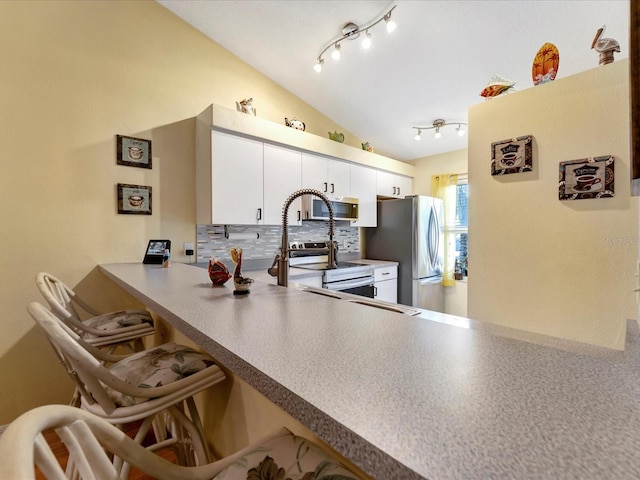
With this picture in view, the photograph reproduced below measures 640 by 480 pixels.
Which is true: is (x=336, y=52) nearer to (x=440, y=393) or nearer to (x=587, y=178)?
(x=587, y=178)

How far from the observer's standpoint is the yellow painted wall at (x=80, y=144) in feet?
6.40

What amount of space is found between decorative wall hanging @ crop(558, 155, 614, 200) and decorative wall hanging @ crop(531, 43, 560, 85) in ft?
1.64

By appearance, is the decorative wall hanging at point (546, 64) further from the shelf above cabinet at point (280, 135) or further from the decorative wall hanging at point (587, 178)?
the shelf above cabinet at point (280, 135)

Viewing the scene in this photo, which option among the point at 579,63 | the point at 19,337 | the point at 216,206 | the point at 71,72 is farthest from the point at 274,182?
the point at 579,63

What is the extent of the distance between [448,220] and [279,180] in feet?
8.41

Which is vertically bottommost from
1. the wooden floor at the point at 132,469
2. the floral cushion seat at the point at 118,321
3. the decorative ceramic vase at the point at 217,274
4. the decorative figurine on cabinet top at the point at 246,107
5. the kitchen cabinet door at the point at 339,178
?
the wooden floor at the point at 132,469

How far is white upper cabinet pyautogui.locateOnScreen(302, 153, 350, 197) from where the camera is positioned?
3092mm

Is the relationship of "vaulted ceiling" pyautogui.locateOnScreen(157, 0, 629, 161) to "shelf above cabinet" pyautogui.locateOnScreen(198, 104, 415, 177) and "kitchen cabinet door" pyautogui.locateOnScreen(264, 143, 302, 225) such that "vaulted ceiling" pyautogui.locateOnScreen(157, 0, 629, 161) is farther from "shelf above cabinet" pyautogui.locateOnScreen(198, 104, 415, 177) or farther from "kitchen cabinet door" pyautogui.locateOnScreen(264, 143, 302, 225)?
"kitchen cabinet door" pyautogui.locateOnScreen(264, 143, 302, 225)

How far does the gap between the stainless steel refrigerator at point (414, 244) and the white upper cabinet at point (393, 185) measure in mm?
178

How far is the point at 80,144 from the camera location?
215cm

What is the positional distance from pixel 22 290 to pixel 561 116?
11.2 ft

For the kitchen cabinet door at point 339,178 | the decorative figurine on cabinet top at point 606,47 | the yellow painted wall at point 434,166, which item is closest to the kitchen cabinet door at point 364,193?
the kitchen cabinet door at point 339,178

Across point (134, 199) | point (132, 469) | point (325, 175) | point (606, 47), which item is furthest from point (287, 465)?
Result: point (325, 175)

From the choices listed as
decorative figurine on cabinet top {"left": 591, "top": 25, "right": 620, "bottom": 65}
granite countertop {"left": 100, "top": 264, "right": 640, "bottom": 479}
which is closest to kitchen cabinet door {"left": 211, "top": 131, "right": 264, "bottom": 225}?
granite countertop {"left": 100, "top": 264, "right": 640, "bottom": 479}
